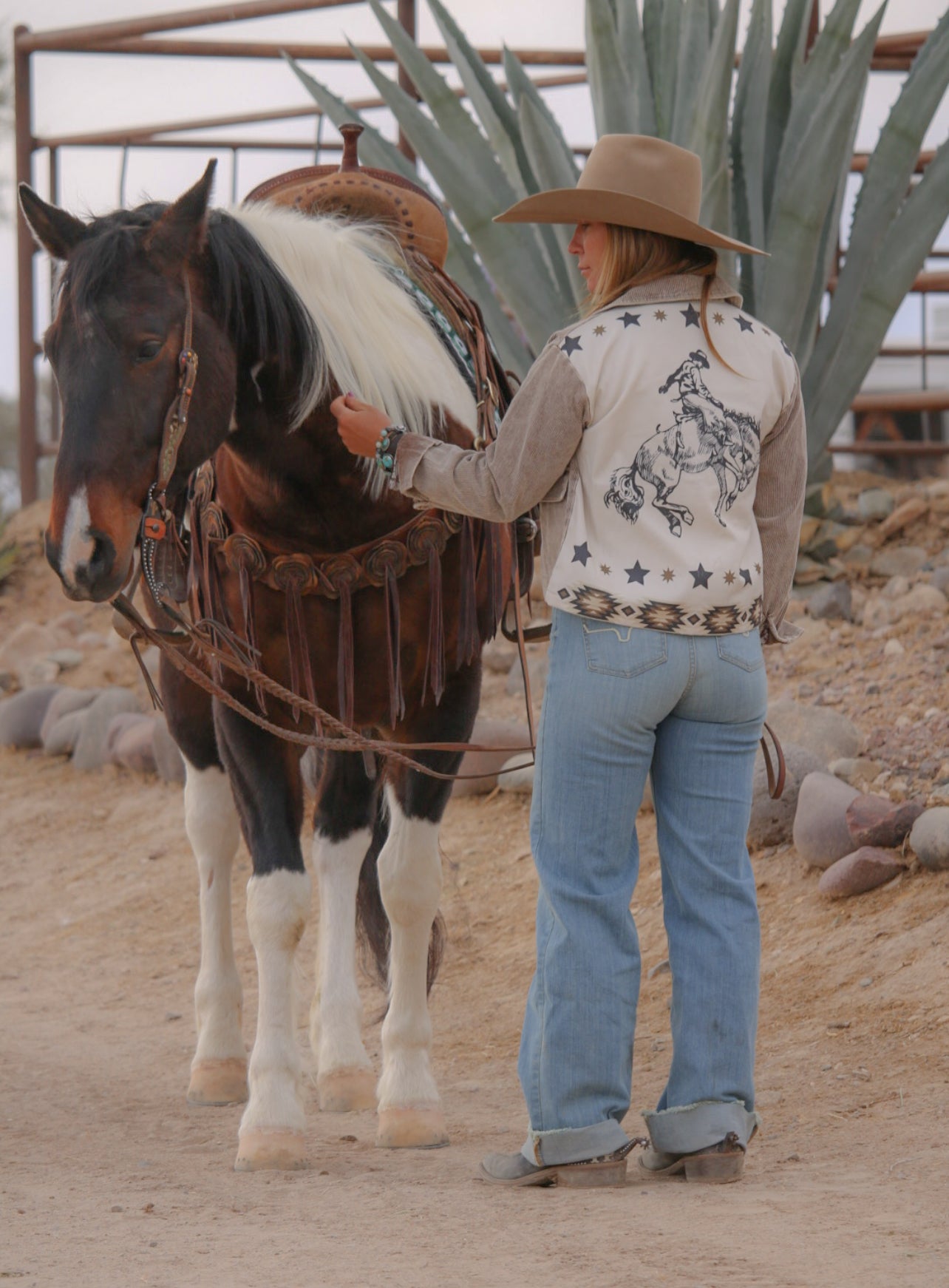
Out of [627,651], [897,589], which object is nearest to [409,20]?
[897,589]

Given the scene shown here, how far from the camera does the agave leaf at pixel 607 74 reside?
592 cm

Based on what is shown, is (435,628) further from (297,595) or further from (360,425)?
(360,425)

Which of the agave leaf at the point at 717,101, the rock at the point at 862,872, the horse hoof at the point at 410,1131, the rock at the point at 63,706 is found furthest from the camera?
the rock at the point at 63,706

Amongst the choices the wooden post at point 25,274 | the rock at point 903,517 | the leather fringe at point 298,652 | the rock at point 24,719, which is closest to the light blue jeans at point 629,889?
the leather fringe at point 298,652

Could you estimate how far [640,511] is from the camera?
256cm

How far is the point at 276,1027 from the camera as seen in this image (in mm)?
3221

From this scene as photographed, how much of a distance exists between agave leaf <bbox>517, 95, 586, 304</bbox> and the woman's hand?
3.17 metres

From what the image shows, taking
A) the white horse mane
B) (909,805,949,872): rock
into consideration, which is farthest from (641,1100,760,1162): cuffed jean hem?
(909,805,949,872): rock

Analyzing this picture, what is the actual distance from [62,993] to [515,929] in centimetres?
146

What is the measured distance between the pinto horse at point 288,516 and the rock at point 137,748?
9.97 ft

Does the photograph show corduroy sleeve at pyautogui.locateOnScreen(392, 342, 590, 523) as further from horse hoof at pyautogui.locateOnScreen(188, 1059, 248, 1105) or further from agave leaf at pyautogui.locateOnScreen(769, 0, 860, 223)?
agave leaf at pyautogui.locateOnScreen(769, 0, 860, 223)

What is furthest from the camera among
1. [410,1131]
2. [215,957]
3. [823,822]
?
[823,822]

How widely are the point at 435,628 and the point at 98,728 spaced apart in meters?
4.34

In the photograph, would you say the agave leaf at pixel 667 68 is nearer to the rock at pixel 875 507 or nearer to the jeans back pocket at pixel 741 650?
the rock at pixel 875 507
